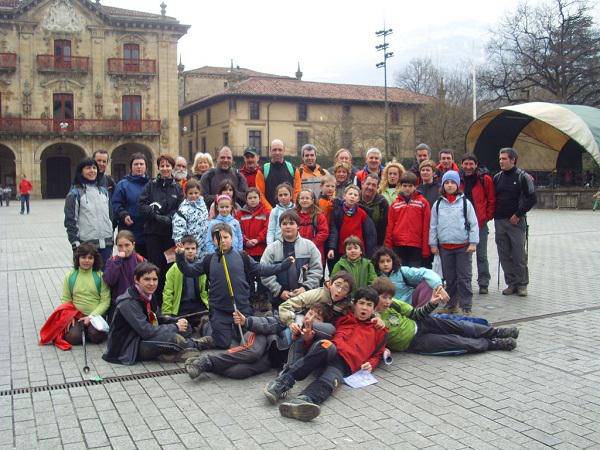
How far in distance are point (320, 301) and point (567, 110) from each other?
10.2 meters

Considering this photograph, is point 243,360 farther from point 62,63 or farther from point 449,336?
point 62,63

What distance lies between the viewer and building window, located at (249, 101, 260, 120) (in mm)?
53706

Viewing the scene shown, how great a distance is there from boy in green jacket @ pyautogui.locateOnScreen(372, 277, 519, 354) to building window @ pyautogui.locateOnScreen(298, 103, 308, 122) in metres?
50.2

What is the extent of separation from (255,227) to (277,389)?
3181 millimetres

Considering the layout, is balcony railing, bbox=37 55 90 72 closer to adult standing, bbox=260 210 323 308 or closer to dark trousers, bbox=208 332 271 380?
adult standing, bbox=260 210 323 308

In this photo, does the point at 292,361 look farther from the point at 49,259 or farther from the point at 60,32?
the point at 60,32

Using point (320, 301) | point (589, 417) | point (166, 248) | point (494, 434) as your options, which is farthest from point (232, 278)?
point (589, 417)

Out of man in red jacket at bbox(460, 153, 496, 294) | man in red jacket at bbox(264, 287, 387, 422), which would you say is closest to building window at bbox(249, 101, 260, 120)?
man in red jacket at bbox(460, 153, 496, 294)

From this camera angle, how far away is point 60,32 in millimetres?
44875

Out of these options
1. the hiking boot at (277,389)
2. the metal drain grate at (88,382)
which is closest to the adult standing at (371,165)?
the metal drain grate at (88,382)

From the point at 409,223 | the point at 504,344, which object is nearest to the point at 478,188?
the point at 409,223

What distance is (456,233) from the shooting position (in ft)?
24.9

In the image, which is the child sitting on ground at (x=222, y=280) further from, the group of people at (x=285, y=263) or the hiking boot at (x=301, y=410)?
the hiking boot at (x=301, y=410)

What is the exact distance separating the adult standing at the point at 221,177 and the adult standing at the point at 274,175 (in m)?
0.26
